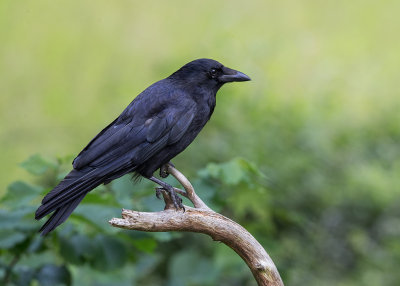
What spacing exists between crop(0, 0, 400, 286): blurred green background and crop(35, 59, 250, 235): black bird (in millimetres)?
416

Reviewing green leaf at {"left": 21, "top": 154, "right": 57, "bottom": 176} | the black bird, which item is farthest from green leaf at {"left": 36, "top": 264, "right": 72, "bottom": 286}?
the black bird

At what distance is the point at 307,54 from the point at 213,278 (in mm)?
4015

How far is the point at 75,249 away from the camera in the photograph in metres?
3.36

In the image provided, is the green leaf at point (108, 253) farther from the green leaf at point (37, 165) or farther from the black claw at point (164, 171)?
the black claw at point (164, 171)

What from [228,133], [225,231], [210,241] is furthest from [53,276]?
[228,133]

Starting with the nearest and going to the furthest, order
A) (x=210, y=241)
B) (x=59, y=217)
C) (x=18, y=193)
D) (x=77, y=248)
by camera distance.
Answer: (x=59, y=217) < (x=18, y=193) < (x=77, y=248) < (x=210, y=241)

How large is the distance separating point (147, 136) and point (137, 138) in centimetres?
5

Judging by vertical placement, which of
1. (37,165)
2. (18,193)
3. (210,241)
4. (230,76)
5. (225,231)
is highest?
(230,76)

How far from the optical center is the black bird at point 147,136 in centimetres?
251

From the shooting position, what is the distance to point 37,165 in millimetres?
3256

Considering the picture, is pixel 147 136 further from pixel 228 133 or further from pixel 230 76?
pixel 228 133

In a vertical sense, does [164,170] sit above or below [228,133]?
below

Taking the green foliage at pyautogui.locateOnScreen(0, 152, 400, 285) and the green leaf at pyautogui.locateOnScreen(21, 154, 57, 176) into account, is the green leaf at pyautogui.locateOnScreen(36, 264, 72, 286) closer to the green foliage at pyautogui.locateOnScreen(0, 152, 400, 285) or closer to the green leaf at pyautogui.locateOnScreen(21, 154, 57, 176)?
the green foliage at pyautogui.locateOnScreen(0, 152, 400, 285)

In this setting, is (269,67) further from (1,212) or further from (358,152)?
(1,212)
